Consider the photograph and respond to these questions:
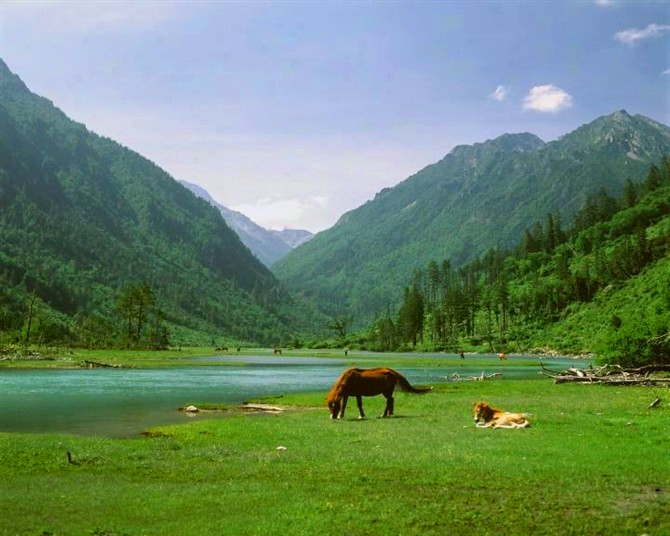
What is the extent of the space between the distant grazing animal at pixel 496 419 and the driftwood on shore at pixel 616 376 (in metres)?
25.5

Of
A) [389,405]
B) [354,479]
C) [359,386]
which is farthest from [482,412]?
[354,479]

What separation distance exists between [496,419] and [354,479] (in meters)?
14.4

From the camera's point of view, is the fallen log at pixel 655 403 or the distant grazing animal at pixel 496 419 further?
the fallen log at pixel 655 403

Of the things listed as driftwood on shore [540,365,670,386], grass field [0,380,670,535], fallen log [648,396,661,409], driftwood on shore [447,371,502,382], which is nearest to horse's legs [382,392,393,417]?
grass field [0,380,670,535]

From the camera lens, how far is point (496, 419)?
31969 mm

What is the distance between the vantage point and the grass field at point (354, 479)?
15117mm

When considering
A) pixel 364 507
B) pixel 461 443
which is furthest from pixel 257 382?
pixel 364 507

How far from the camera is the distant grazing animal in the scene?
3117 cm

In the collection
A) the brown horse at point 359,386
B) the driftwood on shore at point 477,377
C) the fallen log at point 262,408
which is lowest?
the driftwood on shore at point 477,377

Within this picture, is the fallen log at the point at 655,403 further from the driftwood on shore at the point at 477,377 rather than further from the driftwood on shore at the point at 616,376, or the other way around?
the driftwood on shore at the point at 477,377

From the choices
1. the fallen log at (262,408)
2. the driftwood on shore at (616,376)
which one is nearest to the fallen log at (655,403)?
the driftwood on shore at (616,376)

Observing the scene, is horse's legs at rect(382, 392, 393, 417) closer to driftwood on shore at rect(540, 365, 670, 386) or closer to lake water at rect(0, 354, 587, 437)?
lake water at rect(0, 354, 587, 437)

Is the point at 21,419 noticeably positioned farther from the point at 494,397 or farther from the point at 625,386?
the point at 625,386

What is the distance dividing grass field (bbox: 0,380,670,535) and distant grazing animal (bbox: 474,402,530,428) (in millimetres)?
856
